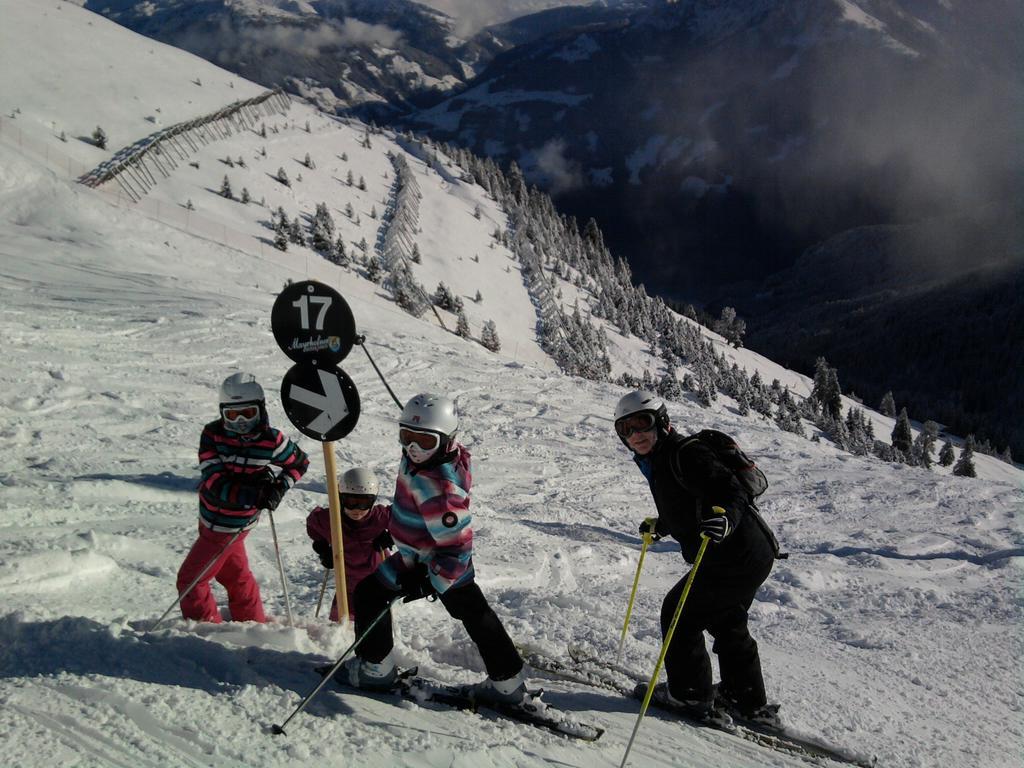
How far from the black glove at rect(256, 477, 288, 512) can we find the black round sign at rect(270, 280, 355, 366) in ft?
2.62

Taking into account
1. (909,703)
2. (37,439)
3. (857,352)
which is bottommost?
(37,439)

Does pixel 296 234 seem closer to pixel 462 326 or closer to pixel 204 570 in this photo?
pixel 462 326

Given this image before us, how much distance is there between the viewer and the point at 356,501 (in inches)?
207

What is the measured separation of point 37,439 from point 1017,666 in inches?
402

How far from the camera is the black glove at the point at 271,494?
4.30m

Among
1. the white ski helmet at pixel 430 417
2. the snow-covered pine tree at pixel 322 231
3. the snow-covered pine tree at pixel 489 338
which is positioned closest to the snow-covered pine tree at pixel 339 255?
the snow-covered pine tree at pixel 322 231

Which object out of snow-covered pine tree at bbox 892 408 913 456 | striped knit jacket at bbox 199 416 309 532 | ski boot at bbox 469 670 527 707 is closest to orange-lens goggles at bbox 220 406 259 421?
striped knit jacket at bbox 199 416 309 532

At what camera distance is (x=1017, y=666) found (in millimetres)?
5965

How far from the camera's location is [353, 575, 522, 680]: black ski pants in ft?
12.7

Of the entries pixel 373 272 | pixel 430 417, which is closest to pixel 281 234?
pixel 373 272

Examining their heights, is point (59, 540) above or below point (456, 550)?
below

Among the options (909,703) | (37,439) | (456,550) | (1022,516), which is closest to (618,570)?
(909,703)

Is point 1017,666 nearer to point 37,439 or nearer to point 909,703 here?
point 909,703

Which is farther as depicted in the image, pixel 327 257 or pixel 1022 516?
pixel 327 257
